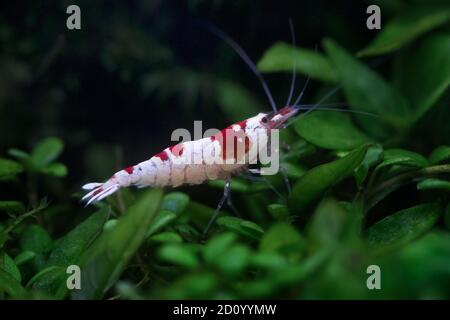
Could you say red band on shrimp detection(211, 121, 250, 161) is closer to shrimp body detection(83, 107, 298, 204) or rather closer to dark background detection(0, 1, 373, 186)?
shrimp body detection(83, 107, 298, 204)

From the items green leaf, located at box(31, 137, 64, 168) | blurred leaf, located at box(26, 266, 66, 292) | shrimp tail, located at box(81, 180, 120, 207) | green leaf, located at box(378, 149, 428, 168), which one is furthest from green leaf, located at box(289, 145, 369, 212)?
green leaf, located at box(31, 137, 64, 168)

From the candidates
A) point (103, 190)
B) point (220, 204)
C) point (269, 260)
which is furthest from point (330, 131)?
point (269, 260)

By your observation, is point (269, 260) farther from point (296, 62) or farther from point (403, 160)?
point (296, 62)

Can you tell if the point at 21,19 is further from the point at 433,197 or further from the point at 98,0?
the point at 433,197

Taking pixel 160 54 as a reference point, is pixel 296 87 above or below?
below

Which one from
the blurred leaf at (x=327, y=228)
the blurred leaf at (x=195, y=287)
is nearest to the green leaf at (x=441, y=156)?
the blurred leaf at (x=327, y=228)

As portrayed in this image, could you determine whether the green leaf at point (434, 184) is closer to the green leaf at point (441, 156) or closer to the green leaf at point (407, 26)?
the green leaf at point (441, 156)
